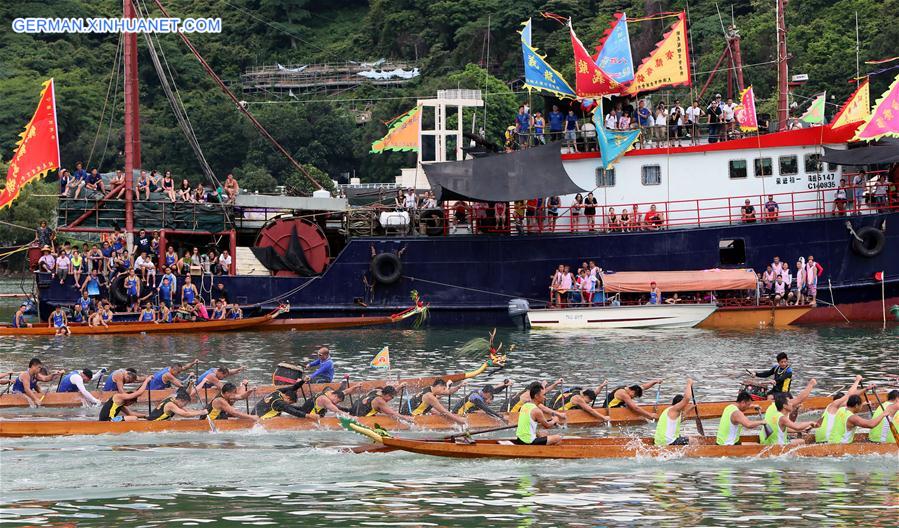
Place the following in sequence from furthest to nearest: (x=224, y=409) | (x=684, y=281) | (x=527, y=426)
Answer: (x=684, y=281)
(x=224, y=409)
(x=527, y=426)

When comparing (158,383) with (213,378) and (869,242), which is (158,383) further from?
(869,242)

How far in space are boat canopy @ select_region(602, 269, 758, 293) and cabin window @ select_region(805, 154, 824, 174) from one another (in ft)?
12.1

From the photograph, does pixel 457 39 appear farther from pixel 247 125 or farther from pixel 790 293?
pixel 790 293

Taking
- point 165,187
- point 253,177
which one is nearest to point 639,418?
point 165,187

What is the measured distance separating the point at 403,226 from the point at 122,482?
71.5 ft

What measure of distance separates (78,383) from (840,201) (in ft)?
73.4

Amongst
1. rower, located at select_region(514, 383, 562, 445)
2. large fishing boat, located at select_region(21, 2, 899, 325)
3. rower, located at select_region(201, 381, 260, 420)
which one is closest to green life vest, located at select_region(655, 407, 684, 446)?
rower, located at select_region(514, 383, 562, 445)

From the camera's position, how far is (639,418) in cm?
2617

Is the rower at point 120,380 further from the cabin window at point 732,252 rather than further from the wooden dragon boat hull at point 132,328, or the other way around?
the cabin window at point 732,252

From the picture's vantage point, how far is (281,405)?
2573 cm

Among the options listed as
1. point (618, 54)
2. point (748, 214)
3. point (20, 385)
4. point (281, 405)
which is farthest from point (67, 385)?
point (748, 214)

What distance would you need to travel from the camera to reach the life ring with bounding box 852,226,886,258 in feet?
130

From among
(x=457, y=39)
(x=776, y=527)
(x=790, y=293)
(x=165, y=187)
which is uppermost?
(x=457, y=39)

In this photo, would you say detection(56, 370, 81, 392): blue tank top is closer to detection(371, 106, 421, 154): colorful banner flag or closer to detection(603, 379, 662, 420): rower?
detection(603, 379, 662, 420): rower
